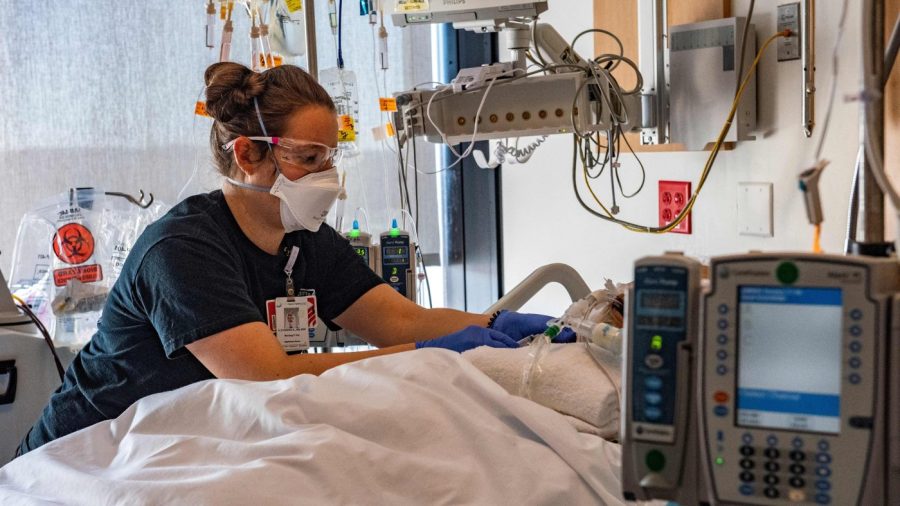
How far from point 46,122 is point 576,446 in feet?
8.15

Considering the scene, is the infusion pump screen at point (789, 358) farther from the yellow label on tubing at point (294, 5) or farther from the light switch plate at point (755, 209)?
the yellow label on tubing at point (294, 5)

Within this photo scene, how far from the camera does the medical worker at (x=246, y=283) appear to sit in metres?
1.86

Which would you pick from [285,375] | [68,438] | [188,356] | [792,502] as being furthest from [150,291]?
[792,502]

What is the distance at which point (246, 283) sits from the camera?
2.12 meters

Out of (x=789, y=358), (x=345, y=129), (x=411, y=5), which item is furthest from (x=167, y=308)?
(x=789, y=358)

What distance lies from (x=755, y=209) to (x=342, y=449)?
1.52 metres

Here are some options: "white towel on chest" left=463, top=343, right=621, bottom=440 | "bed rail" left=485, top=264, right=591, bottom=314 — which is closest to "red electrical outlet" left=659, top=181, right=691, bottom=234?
"bed rail" left=485, top=264, right=591, bottom=314

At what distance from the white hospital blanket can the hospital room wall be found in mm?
790

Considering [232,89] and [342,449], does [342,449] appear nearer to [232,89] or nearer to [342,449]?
[342,449]

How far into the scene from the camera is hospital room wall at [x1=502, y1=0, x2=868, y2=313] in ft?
7.13

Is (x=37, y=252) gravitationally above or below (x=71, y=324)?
above

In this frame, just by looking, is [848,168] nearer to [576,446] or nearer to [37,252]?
[576,446]

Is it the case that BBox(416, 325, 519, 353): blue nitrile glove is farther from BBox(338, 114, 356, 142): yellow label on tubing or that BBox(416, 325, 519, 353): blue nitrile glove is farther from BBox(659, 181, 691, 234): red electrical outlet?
BBox(338, 114, 356, 142): yellow label on tubing

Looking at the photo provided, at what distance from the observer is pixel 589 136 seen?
2490 millimetres
